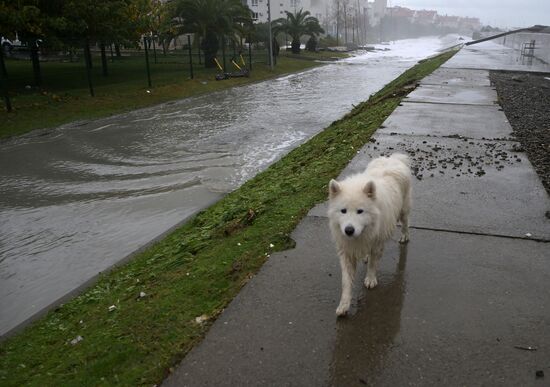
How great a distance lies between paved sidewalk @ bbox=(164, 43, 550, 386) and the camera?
320 centimetres

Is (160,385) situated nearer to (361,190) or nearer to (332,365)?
(332,365)

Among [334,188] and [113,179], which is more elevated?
[334,188]

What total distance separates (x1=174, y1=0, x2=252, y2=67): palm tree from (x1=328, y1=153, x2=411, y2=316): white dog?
30.1 meters

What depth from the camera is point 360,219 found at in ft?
12.0

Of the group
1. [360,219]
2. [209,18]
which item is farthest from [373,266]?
[209,18]

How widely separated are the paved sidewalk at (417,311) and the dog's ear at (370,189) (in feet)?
3.26

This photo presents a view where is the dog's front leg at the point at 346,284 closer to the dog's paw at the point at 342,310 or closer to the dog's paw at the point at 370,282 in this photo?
the dog's paw at the point at 342,310

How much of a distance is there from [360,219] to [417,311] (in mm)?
962

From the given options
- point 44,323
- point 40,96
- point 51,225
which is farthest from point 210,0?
point 44,323

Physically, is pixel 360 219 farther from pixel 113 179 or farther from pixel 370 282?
pixel 113 179

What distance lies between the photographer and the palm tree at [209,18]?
3125 cm

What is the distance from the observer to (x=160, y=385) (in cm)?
316

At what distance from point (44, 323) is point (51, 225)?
3.49m

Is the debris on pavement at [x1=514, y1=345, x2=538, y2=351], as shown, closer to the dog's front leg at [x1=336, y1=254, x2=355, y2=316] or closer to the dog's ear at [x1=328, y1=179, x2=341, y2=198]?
the dog's front leg at [x1=336, y1=254, x2=355, y2=316]
